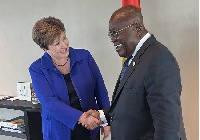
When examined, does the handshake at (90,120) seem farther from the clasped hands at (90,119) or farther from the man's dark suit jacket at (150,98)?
the man's dark suit jacket at (150,98)

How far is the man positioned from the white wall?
1.10 meters

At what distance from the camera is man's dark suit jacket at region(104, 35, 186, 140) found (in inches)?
46.6

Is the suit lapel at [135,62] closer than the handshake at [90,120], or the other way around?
the suit lapel at [135,62]

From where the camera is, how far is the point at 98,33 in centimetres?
280

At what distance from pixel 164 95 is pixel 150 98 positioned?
70 mm

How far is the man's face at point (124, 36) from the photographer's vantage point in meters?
1.31

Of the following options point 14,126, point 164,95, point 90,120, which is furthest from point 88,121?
point 14,126

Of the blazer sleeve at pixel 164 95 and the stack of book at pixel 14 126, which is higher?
the blazer sleeve at pixel 164 95

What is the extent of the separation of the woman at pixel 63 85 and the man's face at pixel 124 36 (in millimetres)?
708

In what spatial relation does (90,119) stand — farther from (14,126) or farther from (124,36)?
(14,126)

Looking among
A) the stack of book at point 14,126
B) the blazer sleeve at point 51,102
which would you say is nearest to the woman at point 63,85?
the blazer sleeve at point 51,102

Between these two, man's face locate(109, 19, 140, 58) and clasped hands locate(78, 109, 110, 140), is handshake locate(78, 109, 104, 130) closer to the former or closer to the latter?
clasped hands locate(78, 109, 110, 140)

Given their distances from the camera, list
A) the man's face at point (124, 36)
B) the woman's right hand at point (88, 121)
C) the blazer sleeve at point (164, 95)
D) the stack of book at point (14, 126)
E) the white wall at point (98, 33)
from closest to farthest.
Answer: the blazer sleeve at point (164, 95) → the man's face at point (124, 36) → the woman's right hand at point (88, 121) → the white wall at point (98, 33) → the stack of book at point (14, 126)

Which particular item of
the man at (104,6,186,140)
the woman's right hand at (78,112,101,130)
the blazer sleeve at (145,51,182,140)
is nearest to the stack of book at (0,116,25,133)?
the woman's right hand at (78,112,101,130)
